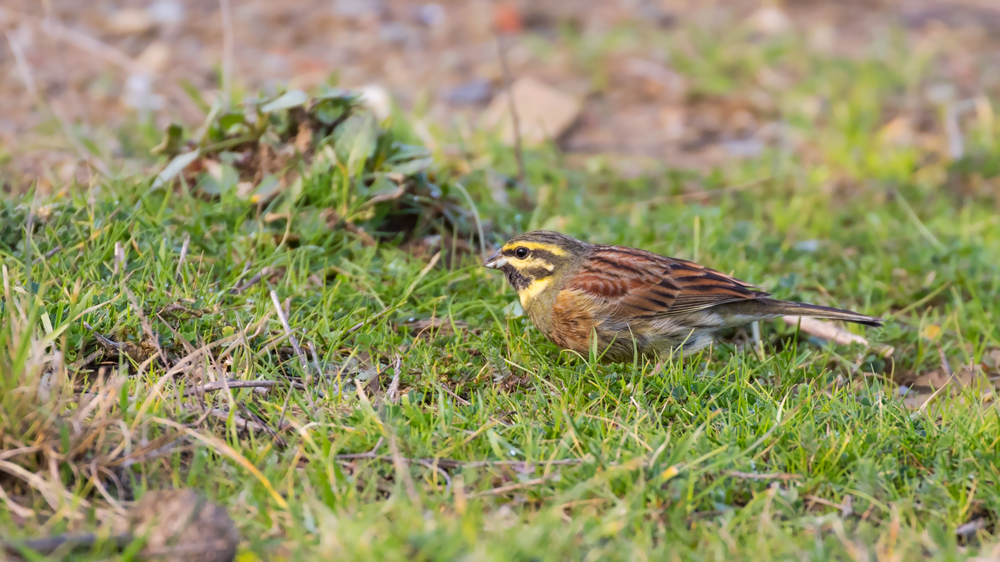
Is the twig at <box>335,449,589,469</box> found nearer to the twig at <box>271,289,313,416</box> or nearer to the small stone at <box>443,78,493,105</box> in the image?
the twig at <box>271,289,313,416</box>

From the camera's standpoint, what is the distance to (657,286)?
5.12 meters

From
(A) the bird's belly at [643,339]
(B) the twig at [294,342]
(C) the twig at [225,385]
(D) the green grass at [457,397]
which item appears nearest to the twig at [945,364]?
(D) the green grass at [457,397]

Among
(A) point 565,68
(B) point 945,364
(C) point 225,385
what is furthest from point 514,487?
(A) point 565,68

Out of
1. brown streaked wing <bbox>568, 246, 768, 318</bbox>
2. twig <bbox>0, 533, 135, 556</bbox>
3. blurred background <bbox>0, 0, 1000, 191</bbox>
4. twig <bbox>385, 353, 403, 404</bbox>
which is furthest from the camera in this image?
blurred background <bbox>0, 0, 1000, 191</bbox>

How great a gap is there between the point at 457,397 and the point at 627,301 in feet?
3.98

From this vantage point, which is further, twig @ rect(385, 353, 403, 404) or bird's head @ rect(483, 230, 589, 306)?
bird's head @ rect(483, 230, 589, 306)

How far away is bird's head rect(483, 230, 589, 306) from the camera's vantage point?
5156mm

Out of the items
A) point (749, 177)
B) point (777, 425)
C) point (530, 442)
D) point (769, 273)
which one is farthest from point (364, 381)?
point (749, 177)

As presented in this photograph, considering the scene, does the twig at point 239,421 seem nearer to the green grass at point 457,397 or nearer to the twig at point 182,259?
the green grass at point 457,397

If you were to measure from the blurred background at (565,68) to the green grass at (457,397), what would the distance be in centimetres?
213

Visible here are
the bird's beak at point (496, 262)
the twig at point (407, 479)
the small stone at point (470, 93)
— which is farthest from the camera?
the small stone at point (470, 93)

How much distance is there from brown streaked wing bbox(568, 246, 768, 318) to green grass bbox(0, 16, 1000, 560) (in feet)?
1.03

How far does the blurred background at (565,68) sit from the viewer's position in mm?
8625

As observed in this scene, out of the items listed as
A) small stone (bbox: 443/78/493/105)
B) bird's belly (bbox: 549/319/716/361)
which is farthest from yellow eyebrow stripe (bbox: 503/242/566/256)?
small stone (bbox: 443/78/493/105)
